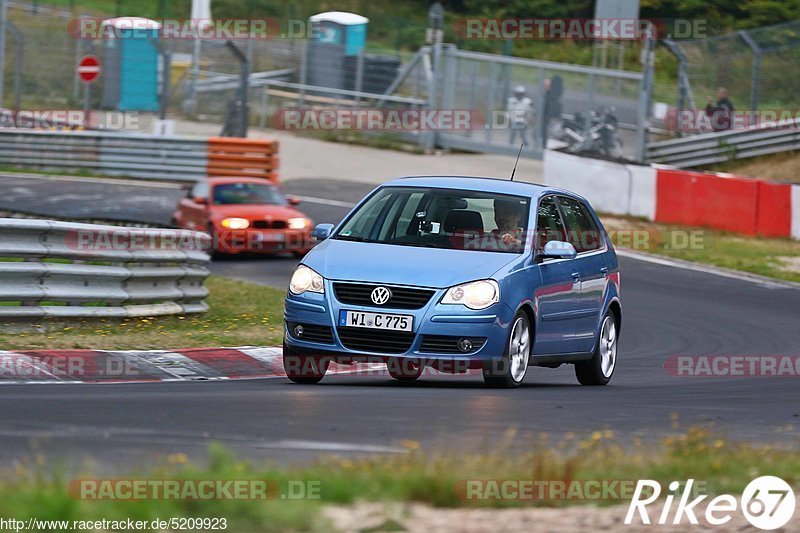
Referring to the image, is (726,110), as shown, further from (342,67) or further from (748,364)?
(748,364)

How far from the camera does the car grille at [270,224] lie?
22.0 meters

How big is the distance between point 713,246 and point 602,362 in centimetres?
1303

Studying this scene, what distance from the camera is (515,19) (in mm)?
54938

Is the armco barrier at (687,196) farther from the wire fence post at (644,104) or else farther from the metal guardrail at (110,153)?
the metal guardrail at (110,153)

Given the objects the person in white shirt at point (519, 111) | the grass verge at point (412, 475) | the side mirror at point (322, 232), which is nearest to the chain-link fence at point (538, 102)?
the person in white shirt at point (519, 111)

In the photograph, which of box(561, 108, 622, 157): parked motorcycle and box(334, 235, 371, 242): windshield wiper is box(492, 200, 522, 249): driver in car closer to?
box(334, 235, 371, 242): windshield wiper

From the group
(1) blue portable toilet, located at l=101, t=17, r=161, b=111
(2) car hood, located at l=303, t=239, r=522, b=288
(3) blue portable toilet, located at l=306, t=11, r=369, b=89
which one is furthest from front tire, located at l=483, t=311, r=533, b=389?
(1) blue portable toilet, located at l=101, t=17, r=161, b=111

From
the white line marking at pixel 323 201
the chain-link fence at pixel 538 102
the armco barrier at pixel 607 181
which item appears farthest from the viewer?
the chain-link fence at pixel 538 102

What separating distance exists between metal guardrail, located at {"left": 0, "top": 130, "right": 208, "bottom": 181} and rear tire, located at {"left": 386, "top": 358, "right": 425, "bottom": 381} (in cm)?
2113

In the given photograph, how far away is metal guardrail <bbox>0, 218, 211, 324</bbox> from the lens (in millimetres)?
12477

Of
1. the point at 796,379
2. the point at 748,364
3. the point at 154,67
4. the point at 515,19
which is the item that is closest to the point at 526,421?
the point at 796,379

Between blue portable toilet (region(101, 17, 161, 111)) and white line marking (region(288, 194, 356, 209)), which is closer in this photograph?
white line marking (region(288, 194, 356, 209))

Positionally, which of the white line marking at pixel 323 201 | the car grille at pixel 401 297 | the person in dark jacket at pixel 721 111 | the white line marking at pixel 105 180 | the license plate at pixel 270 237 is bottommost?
the white line marking at pixel 105 180

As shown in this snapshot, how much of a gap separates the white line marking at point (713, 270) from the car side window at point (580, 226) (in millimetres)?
9317
